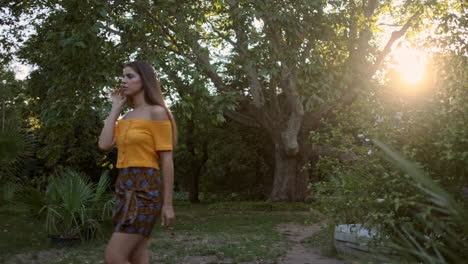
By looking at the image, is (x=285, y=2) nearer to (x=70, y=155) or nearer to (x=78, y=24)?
(x=78, y=24)

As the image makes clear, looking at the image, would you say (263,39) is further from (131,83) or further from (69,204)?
(131,83)

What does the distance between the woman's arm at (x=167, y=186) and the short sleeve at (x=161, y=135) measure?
1.8 inches

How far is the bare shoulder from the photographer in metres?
3.28

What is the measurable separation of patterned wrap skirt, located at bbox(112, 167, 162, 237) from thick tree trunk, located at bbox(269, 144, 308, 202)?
16332 millimetres

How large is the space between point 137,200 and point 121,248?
299 millimetres

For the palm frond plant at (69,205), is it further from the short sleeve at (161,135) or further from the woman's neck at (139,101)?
the short sleeve at (161,135)

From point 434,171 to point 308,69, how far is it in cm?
830

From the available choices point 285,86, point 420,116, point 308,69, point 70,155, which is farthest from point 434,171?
point 70,155

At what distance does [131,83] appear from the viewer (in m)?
3.37

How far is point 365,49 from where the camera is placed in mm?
16250

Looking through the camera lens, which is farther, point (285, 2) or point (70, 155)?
point (70, 155)

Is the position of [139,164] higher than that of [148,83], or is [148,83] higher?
[148,83]

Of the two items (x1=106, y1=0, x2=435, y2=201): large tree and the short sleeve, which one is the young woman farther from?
(x1=106, y1=0, x2=435, y2=201): large tree

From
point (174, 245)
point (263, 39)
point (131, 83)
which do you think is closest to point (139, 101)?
point (131, 83)
